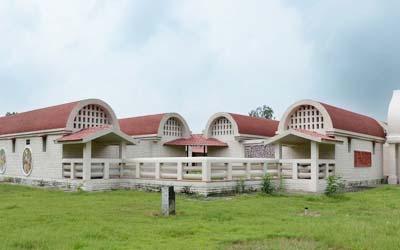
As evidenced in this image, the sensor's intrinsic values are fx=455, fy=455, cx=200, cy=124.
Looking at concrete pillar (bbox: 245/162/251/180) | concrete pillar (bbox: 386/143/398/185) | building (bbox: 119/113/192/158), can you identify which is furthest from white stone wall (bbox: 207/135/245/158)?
concrete pillar (bbox: 386/143/398/185)

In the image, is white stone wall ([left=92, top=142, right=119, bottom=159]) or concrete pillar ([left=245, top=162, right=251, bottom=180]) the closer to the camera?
concrete pillar ([left=245, top=162, right=251, bottom=180])

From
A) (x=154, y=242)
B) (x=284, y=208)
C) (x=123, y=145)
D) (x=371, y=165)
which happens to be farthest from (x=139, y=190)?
(x=371, y=165)

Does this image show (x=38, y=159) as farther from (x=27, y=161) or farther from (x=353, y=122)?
(x=353, y=122)

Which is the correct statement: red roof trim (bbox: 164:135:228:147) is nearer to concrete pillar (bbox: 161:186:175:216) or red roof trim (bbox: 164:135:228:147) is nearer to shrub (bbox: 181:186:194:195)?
shrub (bbox: 181:186:194:195)

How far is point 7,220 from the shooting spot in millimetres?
9422

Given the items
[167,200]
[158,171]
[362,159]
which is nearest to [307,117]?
[362,159]

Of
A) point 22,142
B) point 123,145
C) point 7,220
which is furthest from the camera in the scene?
point 22,142

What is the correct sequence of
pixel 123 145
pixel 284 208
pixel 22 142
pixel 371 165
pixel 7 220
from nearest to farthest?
pixel 7 220, pixel 284 208, pixel 123 145, pixel 22 142, pixel 371 165

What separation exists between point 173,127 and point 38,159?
297 inches

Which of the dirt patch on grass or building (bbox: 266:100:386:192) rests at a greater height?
building (bbox: 266:100:386:192)

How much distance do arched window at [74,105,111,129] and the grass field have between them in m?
5.12

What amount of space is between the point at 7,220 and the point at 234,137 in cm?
1558

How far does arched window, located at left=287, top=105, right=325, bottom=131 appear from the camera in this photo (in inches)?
754

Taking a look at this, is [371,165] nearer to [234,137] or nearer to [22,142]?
[234,137]
